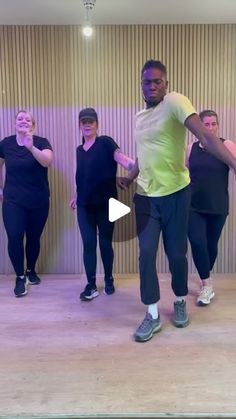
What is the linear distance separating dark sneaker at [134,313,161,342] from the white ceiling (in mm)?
2066

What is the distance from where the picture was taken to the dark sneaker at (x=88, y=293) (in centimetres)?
306

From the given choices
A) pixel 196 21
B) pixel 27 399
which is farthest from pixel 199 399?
pixel 196 21

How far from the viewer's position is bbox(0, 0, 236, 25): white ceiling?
3.01 meters

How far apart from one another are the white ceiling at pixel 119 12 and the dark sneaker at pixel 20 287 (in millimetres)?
1904

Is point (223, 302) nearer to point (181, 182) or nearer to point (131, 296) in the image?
point (131, 296)

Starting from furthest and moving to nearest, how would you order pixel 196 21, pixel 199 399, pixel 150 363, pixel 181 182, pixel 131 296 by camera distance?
pixel 196 21 < pixel 131 296 < pixel 181 182 < pixel 150 363 < pixel 199 399

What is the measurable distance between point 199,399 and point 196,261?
1.16m

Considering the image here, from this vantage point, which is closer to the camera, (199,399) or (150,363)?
(199,399)

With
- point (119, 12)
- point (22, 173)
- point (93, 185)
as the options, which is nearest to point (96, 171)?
Result: point (93, 185)

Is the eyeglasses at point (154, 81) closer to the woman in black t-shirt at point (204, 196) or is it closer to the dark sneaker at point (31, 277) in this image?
the woman in black t-shirt at point (204, 196)

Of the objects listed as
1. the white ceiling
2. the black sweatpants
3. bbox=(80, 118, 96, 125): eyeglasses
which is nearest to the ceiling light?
the white ceiling

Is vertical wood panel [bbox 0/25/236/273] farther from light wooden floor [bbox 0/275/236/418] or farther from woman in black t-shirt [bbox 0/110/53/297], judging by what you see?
light wooden floor [bbox 0/275/236/418]

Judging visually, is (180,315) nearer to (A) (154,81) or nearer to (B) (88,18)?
(A) (154,81)

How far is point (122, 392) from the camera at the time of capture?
191cm
